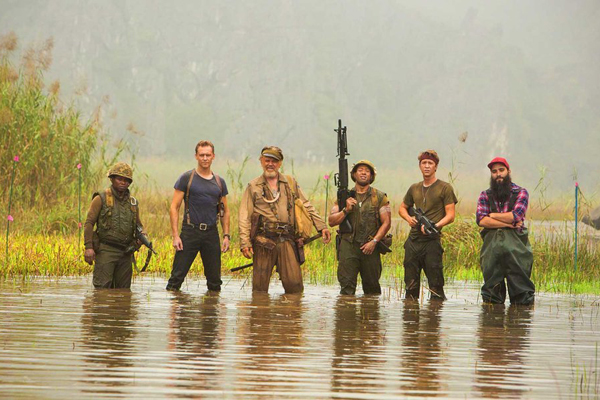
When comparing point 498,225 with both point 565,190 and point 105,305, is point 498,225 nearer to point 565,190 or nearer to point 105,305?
point 105,305

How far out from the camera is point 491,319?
32.2 ft

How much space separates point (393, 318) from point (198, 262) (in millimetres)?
6454

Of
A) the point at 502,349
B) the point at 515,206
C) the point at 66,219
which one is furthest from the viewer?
the point at 66,219

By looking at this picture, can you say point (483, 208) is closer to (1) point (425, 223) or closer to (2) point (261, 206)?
(1) point (425, 223)

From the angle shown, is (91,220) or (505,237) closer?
(505,237)

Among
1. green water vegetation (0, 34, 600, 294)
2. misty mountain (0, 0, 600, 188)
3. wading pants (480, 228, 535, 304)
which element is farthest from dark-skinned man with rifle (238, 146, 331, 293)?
misty mountain (0, 0, 600, 188)

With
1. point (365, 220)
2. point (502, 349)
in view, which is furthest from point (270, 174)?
point (502, 349)

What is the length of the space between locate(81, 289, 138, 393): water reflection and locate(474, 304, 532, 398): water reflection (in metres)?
2.04

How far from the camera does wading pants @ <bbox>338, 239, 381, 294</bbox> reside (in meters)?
12.0

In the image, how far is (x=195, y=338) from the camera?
8.05 metres

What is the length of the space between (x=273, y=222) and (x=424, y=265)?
5.44 ft

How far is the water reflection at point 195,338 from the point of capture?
246 inches

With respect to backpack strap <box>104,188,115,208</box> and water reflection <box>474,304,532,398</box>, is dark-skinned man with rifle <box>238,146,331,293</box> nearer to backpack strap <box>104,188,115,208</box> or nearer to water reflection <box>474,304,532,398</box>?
backpack strap <box>104,188,115,208</box>

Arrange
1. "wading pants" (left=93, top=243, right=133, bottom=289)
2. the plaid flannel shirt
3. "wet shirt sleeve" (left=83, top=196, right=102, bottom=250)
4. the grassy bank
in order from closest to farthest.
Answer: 1. the plaid flannel shirt
2. "wet shirt sleeve" (left=83, top=196, right=102, bottom=250)
3. "wading pants" (left=93, top=243, right=133, bottom=289)
4. the grassy bank
